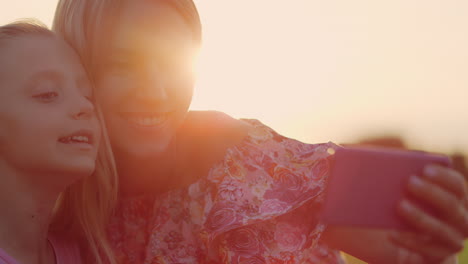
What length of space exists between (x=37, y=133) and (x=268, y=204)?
3.56ft

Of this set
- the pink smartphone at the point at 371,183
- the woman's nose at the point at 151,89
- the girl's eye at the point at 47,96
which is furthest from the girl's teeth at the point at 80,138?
the pink smartphone at the point at 371,183

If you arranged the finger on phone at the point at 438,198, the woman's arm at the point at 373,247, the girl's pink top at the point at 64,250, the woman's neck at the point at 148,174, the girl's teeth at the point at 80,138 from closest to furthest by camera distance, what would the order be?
the finger on phone at the point at 438,198, the woman's arm at the point at 373,247, the girl's teeth at the point at 80,138, the girl's pink top at the point at 64,250, the woman's neck at the point at 148,174

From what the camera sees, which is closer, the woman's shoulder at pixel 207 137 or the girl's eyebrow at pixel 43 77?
the girl's eyebrow at pixel 43 77

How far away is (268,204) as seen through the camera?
7.33 ft

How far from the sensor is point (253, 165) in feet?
8.05

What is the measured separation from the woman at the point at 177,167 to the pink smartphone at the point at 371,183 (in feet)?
1.21

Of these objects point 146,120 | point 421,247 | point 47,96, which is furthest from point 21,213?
point 421,247

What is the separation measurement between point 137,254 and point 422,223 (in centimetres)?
148

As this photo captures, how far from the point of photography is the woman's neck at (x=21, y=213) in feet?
5.83

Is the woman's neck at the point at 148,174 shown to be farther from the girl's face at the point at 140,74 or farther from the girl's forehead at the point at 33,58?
the girl's forehead at the point at 33,58

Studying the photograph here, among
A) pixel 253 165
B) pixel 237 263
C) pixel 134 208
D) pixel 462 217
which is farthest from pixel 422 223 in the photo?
pixel 134 208

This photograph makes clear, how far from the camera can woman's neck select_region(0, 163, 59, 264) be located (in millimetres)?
1777

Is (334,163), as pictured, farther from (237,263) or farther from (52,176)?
(52,176)

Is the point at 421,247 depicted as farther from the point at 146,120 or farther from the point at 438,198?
the point at 146,120
